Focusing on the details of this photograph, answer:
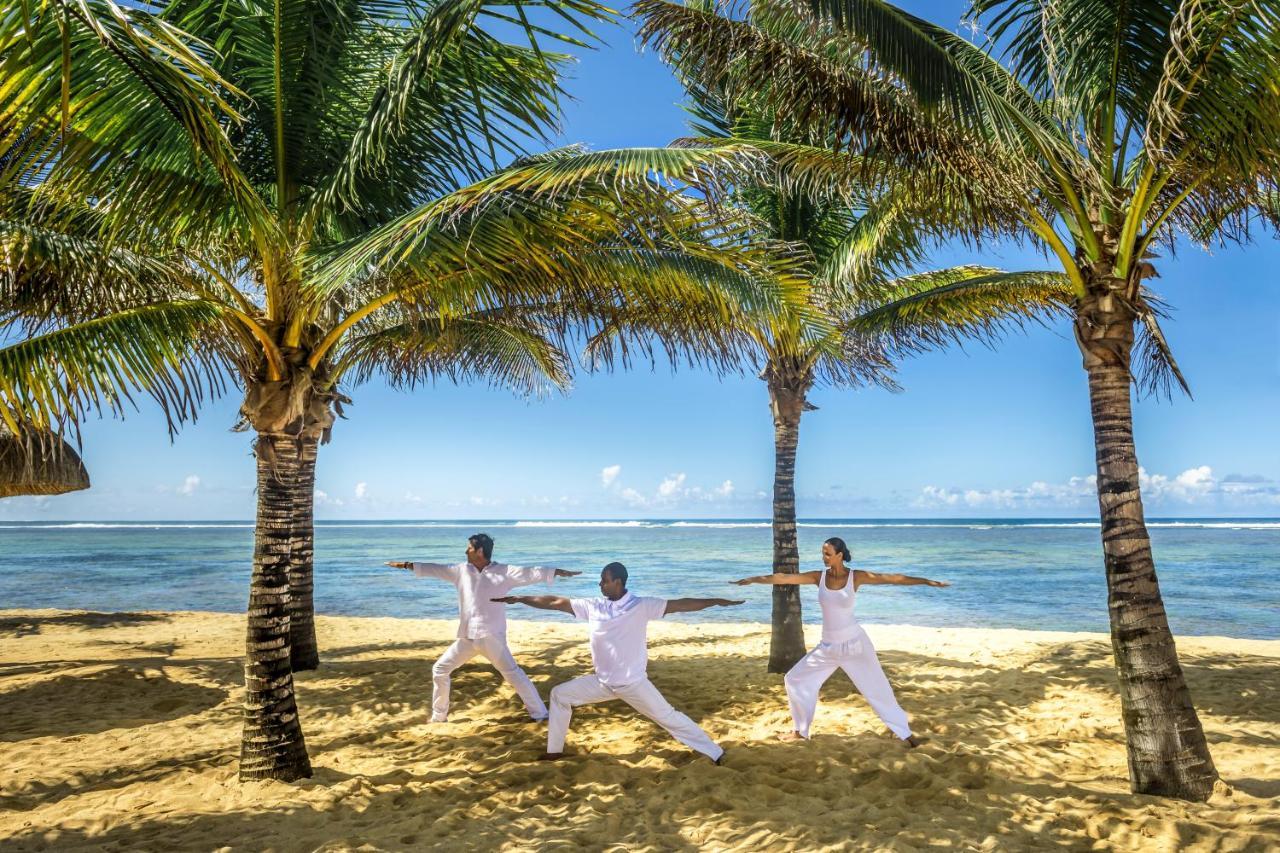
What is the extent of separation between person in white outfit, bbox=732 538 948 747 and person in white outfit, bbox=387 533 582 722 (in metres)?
2.04

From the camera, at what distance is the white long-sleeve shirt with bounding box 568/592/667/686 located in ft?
18.3

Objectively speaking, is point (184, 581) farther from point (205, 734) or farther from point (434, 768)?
point (434, 768)

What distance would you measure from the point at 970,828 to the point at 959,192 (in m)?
4.44

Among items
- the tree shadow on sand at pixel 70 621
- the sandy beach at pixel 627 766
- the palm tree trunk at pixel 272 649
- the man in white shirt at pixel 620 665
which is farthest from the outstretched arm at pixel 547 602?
the tree shadow on sand at pixel 70 621

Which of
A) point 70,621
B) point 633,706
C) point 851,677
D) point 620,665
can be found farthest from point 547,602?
point 70,621

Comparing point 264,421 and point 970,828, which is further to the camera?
point 264,421

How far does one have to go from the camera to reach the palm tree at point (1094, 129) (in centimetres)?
480

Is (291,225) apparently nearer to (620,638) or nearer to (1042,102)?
(620,638)

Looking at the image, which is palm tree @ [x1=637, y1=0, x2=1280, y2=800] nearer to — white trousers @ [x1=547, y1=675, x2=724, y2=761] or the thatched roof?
white trousers @ [x1=547, y1=675, x2=724, y2=761]

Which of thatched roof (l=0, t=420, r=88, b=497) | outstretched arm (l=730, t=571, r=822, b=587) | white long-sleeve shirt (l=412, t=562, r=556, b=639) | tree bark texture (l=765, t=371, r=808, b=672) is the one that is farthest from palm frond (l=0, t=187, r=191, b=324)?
tree bark texture (l=765, t=371, r=808, b=672)

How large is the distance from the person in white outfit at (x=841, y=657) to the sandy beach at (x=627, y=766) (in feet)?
0.81

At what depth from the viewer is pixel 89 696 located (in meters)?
7.91

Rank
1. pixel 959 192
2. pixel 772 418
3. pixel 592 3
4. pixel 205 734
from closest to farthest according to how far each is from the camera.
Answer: pixel 592 3 → pixel 959 192 → pixel 205 734 → pixel 772 418

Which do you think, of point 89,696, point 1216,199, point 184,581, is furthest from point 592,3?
point 184,581
